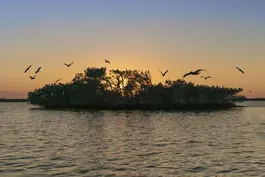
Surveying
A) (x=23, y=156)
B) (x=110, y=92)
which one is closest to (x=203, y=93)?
(x=110, y=92)

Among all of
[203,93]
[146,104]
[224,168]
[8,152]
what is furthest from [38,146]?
[203,93]

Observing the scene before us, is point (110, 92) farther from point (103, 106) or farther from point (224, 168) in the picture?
point (224, 168)

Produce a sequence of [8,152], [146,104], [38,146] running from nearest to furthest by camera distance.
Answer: [8,152] → [38,146] → [146,104]

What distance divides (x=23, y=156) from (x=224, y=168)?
14247 millimetres

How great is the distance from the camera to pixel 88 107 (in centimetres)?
18800

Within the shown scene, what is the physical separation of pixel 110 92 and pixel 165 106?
969 inches

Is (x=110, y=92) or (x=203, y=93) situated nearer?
(x=110, y=92)

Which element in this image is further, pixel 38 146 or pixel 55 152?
pixel 38 146

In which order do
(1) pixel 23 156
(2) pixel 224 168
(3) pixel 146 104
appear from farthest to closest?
(3) pixel 146 104 → (1) pixel 23 156 → (2) pixel 224 168

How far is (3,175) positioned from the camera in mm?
23031

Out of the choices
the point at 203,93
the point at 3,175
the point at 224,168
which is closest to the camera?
the point at 3,175

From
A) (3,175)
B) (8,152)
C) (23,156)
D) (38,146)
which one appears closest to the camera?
(3,175)

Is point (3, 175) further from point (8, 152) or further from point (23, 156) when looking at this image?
point (8, 152)

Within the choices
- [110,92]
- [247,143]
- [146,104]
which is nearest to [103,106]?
[110,92]
